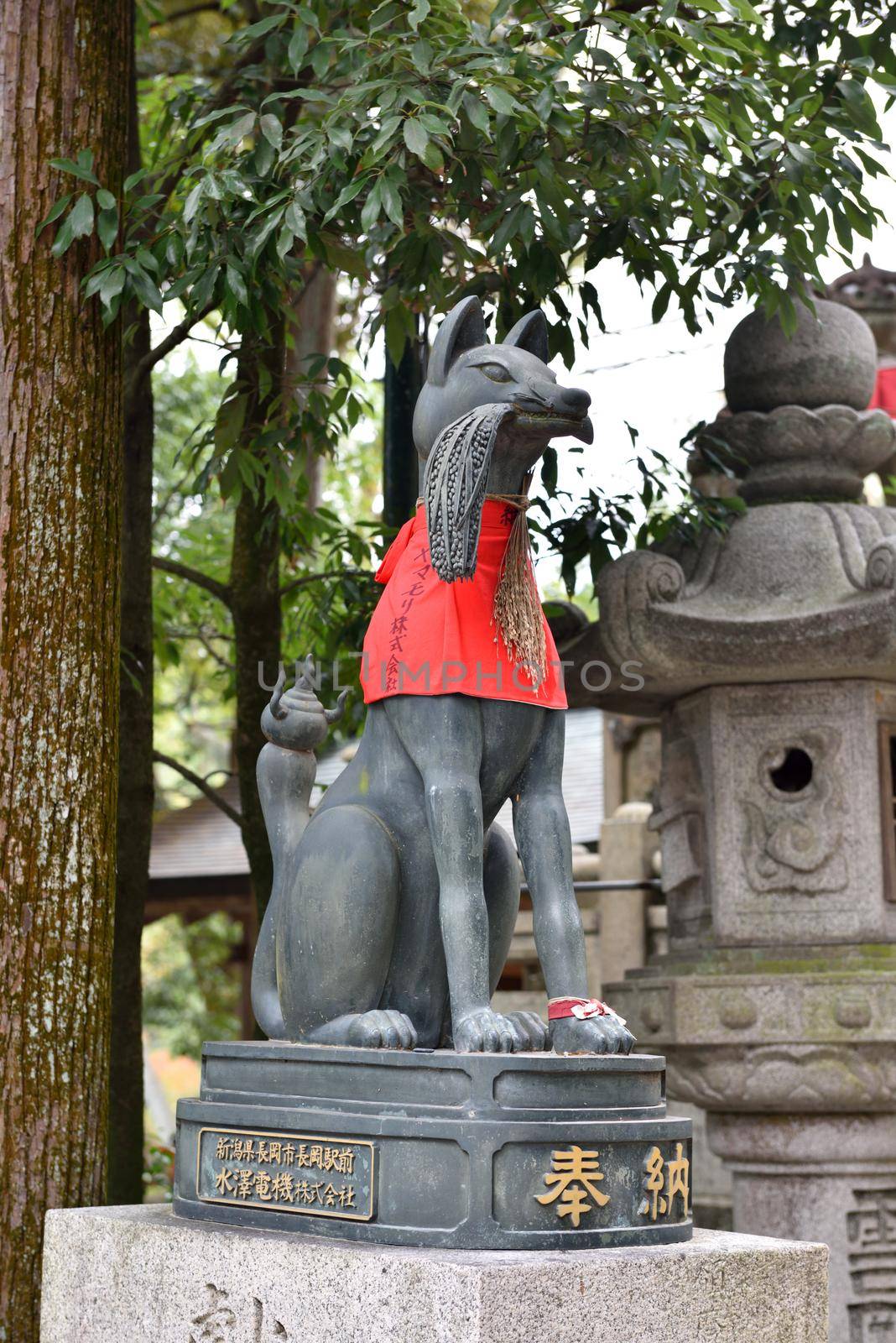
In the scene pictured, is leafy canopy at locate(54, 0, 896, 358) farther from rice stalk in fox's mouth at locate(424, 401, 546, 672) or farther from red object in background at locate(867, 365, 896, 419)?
red object in background at locate(867, 365, 896, 419)

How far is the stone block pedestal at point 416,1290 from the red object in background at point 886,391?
6.84 meters

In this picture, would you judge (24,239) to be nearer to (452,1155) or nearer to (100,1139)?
(100,1139)

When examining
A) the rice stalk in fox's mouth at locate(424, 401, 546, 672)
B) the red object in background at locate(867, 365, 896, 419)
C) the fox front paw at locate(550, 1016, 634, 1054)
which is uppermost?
the red object in background at locate(867, 365, 896, 419)

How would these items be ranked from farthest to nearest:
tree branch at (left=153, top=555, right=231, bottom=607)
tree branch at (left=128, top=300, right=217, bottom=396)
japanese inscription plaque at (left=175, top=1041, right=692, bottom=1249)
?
tree branch at (left=153, top=555, right=231, bottom=607) → tree branch at (left=128, top=300, right=217, bottom=396) → japanese inscription plaque at (left=175, top=1041, right=692, bottom=1249)

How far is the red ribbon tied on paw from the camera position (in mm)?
3232

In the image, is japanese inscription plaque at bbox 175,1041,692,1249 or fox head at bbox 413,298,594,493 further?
fox head at bbox 413,298,594,493

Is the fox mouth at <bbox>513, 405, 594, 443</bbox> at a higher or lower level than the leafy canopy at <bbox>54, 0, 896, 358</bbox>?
lower

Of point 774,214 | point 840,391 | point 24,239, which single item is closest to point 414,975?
point 24,239

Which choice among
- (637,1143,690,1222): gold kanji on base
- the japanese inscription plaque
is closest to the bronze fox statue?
the japanese inscription plaque

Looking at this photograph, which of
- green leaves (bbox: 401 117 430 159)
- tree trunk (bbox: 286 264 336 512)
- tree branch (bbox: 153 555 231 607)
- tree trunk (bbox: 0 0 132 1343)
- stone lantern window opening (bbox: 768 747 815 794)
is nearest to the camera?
green leaves (bbox: 401 117 430 159)

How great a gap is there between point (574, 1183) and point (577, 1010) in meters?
0.37

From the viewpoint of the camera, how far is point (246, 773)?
610 cm

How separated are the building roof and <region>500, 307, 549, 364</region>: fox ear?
797 cm

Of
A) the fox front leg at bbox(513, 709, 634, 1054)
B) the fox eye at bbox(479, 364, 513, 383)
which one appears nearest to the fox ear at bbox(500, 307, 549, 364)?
the fox eye at bbox(479, 364, 513, 383)
